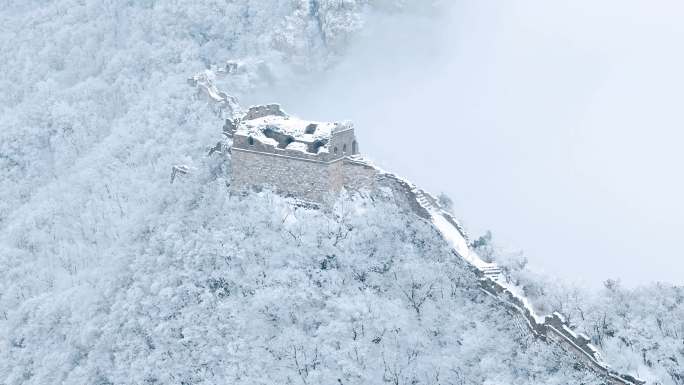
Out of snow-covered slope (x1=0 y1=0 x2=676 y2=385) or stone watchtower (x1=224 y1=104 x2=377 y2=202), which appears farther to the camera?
stone watchtower (x1=224 y1=104 x2=377 y2=202)

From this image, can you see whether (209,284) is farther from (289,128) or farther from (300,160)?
(289,128)

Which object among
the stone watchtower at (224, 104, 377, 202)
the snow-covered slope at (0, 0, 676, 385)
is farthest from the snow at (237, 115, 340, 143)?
the snow-covered slope at (0, 0, 676, 385)

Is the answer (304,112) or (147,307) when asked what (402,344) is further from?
(304,112)

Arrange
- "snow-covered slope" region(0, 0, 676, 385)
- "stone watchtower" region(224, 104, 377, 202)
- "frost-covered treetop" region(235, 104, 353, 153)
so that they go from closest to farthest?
"snow-covered slope" region(0, 0, 676, 385) → "stone watchtower" region(224, 104, 377, 202) → "frost-covered treetop" region(235, 104, 353, 153)

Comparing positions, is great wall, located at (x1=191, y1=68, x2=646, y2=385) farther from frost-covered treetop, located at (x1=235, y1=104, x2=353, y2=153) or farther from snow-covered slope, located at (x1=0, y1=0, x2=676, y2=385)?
snow-covered slope, located at (x1=0, y1=0, x2=676, y2=385)

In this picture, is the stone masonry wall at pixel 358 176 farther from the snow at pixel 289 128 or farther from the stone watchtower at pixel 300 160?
the snow at pixel 289 128

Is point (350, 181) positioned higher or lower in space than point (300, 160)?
lower

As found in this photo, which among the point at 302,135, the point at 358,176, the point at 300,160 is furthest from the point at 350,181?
the point at 302,135

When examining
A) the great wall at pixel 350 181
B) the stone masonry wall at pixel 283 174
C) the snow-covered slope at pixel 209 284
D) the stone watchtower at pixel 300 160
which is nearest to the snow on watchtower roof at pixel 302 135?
the stone watchtower at pixel 300 160
